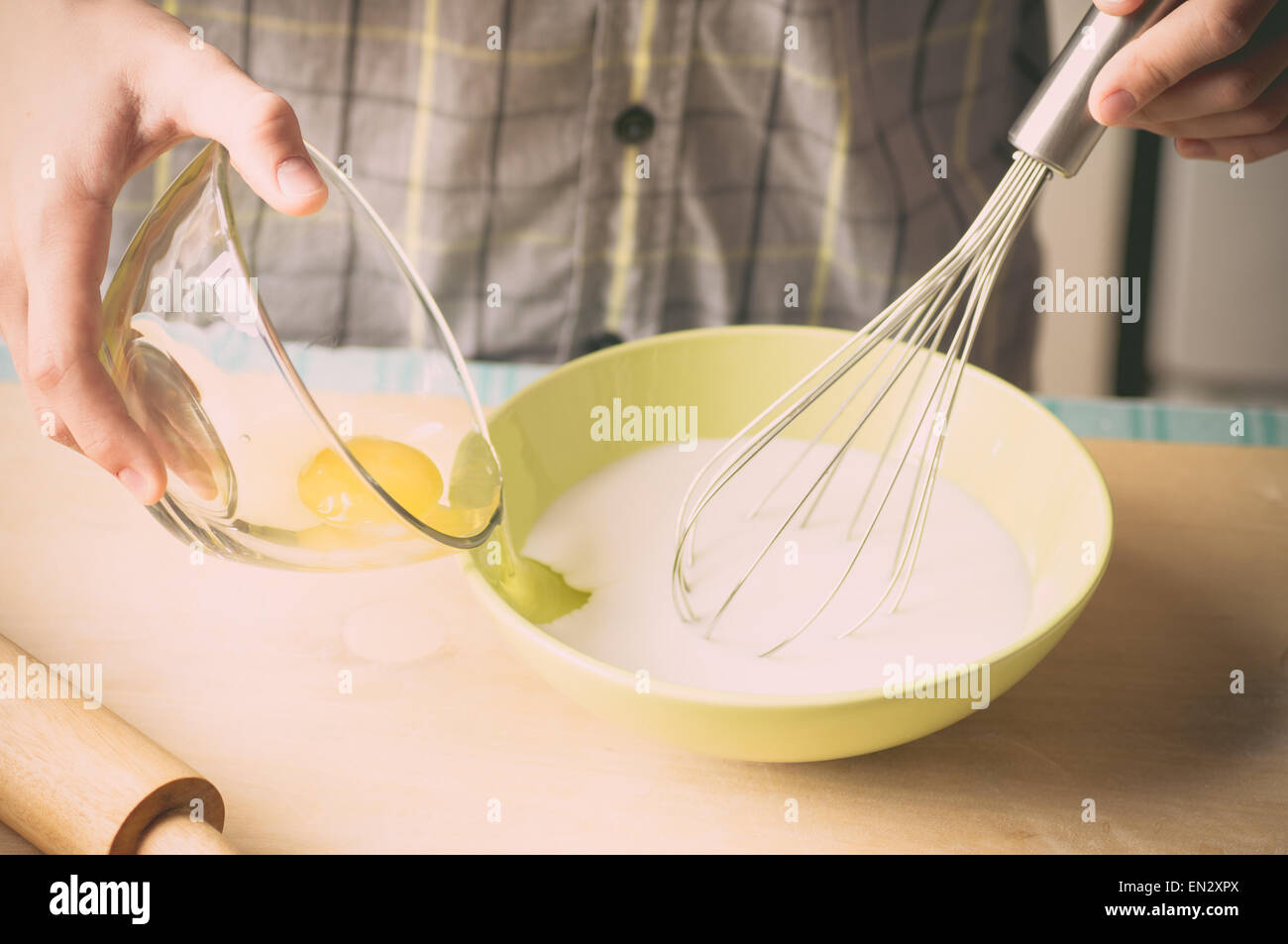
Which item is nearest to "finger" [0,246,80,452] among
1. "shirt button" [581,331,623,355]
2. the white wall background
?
"shirt button" [581,331,623,355]

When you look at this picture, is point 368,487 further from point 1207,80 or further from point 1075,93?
point 1207,80

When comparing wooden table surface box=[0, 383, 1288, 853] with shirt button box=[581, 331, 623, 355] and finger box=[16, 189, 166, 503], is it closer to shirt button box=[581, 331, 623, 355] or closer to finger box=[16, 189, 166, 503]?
finger box=[16, 189, 166, 503]

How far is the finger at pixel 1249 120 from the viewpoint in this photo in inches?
25.8

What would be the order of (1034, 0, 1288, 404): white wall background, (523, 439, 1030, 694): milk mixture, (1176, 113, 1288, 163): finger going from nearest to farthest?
1. (523, 439, 1030, 694): milk mixture
2. (1176, 113, 1288, 163): finger
3. (1034, 0, 1288, 404): white wall background

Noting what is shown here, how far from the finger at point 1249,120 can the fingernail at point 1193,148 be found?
6 centimetres

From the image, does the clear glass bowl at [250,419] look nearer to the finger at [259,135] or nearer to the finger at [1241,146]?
the finger at [259,135]

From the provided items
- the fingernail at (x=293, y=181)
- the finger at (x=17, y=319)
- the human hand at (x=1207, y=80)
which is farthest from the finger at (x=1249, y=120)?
the finger at (x=17, y=319)

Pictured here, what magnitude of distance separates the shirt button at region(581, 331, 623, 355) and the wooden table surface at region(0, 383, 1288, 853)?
0.28 metres

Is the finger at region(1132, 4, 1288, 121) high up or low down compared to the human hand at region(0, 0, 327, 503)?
up

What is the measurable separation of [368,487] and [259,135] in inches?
6.5

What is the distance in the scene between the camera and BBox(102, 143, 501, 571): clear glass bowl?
18.2 inches

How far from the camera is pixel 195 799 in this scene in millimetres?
509

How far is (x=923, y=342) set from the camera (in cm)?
64
